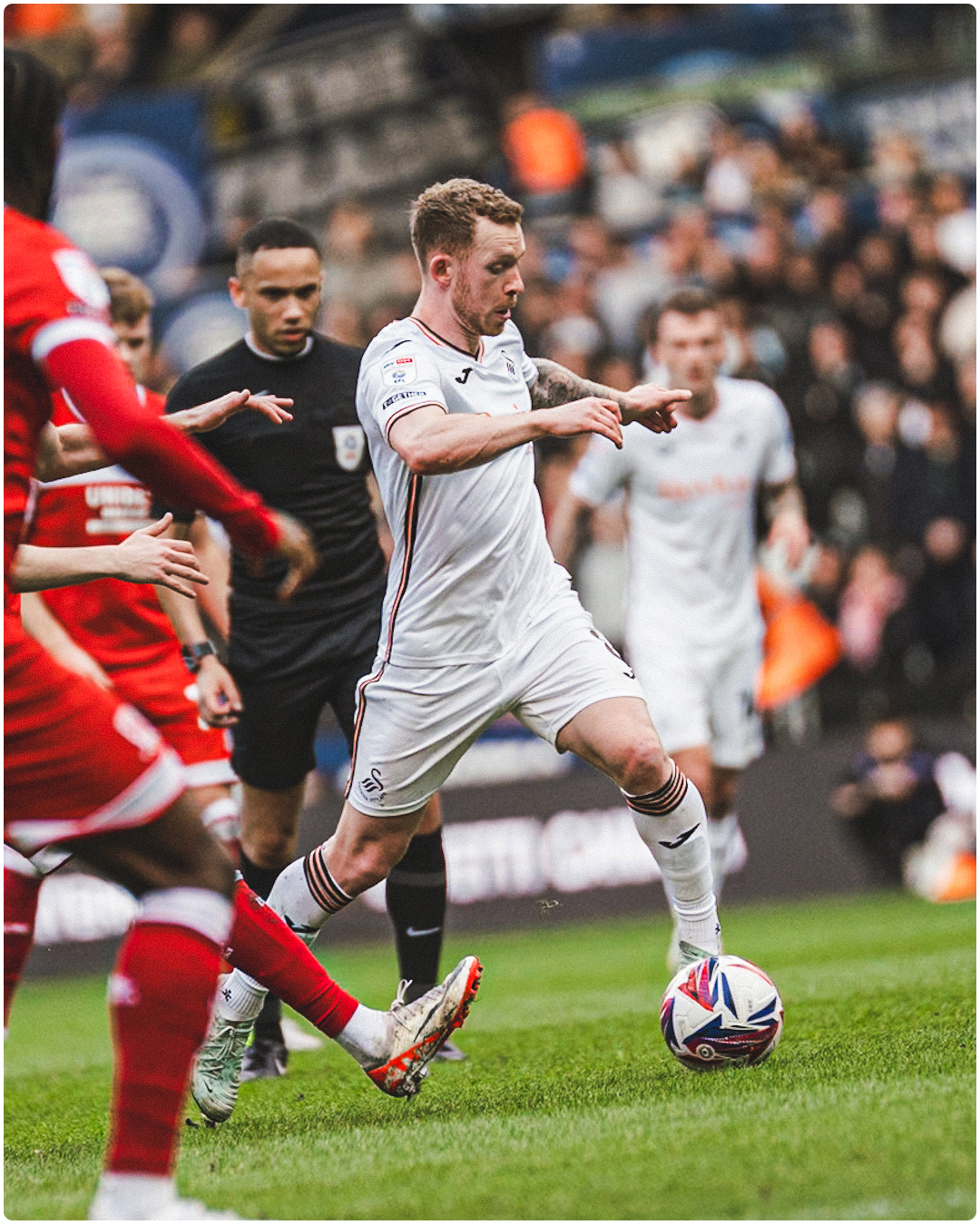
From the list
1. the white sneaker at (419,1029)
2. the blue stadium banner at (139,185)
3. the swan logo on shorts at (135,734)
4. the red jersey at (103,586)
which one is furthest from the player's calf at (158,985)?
the blue stadium banner at (139,185)

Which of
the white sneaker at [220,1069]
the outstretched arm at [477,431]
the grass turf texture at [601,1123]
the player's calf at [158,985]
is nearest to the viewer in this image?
the player's calf at [158,985]

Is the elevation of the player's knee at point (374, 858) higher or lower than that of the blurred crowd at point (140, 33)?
lower

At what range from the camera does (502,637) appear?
618 cm

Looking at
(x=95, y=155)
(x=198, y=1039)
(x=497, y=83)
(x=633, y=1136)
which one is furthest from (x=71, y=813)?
(x=497, y=83)

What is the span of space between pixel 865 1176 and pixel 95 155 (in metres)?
18.8

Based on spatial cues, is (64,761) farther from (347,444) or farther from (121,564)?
(347,444)

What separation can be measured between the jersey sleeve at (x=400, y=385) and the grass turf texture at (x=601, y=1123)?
222 centimetres

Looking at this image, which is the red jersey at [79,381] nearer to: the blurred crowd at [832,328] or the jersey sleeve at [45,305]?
the jersey sleeve at [45,305]

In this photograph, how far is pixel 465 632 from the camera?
616 centimetres

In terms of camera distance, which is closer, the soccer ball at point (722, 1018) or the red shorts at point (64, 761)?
the red shorts at point (64, 761)

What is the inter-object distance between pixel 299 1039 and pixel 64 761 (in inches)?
193

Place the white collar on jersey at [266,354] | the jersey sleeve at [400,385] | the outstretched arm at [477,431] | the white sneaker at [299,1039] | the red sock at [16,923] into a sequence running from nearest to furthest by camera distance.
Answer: the red sock at [16,923] < the outstretched arm at [477,431] < the jersey sleeve at [400,385] < the white collar on jersey at [266,354] < the white sneaker at [299,1039]

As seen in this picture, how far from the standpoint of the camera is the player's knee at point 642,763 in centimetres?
593

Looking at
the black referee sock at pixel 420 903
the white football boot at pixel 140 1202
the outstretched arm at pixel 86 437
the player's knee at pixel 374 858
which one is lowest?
the black referee sock at pixel 420 903
